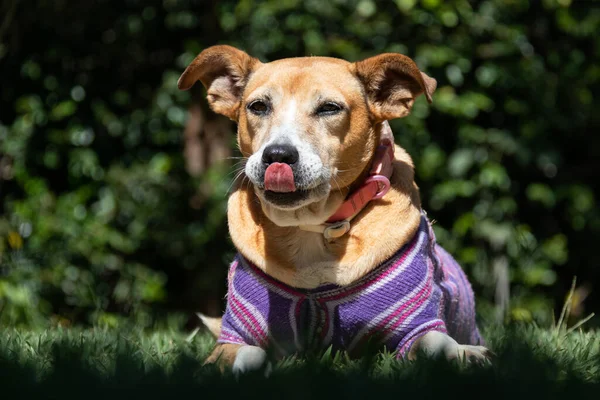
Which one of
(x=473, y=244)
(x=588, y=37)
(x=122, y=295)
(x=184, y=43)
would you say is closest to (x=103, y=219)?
(x=122, y=295)

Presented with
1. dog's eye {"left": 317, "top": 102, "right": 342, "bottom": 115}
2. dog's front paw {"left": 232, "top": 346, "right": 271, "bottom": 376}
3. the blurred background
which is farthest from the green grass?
the blurred background

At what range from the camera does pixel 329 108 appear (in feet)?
10.4

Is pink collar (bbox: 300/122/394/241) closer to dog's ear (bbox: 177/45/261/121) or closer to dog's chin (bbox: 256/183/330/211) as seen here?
dog's chin (bbox: 256/183/330/211)

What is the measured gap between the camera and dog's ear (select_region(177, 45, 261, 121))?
3410mm

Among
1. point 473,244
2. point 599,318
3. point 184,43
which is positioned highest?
point 184,43

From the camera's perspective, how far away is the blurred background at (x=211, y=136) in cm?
516

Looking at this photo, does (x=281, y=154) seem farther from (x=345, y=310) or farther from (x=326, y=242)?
(x=345, y=310)

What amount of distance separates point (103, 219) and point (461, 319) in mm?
2697

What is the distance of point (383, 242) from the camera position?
10.0ft

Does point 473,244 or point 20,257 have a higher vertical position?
point 20,257

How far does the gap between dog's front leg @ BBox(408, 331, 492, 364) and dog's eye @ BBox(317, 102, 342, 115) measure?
2.87 feet

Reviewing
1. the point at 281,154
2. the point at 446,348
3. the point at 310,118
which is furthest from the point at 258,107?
the point at 446,348

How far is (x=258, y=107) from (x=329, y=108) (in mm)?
273

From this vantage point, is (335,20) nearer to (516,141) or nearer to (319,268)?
(516,141)
